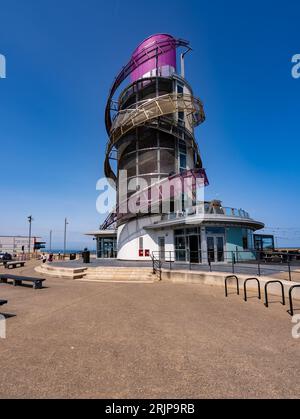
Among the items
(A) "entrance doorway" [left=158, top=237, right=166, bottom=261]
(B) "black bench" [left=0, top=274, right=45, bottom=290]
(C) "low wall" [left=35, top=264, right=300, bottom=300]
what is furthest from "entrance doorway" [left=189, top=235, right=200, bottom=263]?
(B) "black bench" [left=0, top=274, right=45, bottom=290]

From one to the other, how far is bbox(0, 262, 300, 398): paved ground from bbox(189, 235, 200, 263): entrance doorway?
34.6 ft

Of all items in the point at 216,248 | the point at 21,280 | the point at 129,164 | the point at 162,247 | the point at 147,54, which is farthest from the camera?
the point at 147,54

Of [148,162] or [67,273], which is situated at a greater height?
[148,162]

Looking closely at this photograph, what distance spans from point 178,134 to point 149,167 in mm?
5086

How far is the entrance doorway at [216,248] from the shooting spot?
758 inches

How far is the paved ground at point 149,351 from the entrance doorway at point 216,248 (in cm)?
1017

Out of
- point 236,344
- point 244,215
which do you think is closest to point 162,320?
point 236,344

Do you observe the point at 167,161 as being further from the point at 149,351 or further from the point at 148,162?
the point at 149,351

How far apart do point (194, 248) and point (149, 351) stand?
15.4 meters

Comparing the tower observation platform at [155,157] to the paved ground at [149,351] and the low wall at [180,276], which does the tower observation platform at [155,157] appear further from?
the paved ground at [149,351]

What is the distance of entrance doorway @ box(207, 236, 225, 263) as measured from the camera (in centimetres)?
1925

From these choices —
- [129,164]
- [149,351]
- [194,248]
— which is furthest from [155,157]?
[149,351]

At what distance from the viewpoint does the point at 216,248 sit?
19328 mm

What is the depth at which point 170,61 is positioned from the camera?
32.6 meters
